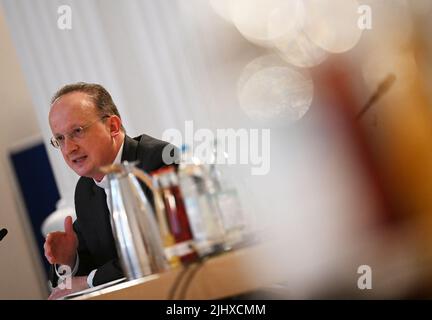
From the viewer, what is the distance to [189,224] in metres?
1.13

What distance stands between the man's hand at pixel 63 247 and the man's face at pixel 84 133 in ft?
0.75

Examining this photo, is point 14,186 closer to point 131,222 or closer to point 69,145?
point 69,145

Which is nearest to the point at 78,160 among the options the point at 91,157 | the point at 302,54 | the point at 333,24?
the point at 91,157

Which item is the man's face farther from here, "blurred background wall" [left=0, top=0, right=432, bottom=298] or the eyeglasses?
"blurred background wall" [left=0, top=0, right=432, bottom=298]

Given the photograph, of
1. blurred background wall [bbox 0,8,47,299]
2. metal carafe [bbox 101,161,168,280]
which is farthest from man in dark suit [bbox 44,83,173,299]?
blurred background wall [bbox 0,8,47,299]

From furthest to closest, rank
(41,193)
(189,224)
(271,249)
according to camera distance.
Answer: (41,193) < (189,224) < (271,249)

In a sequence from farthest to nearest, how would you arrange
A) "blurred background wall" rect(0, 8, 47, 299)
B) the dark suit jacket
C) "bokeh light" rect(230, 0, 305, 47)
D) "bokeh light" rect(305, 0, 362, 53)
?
"blurred background wall" rect(0, 8, 47, 299) → the dark suit jacket → "bokeh light" rect(230, 0, 305, 47) → "bokeh light" rect(305, 0, 362, 53)

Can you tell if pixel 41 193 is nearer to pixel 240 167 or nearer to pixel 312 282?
pixel 240 167

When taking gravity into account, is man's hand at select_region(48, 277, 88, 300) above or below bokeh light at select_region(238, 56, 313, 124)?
below

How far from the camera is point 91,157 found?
180 centimetres

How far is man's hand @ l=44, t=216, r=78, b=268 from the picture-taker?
1544 mm
